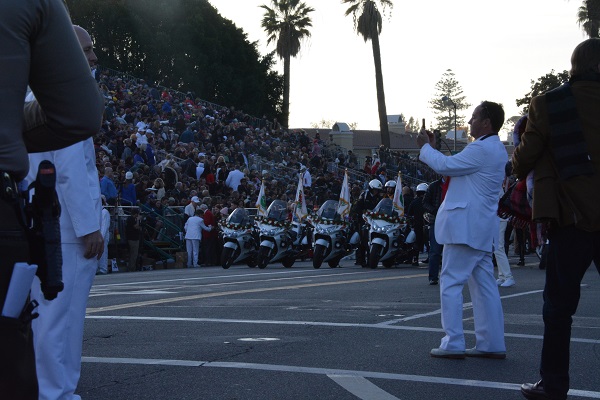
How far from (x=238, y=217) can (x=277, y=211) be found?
94cm

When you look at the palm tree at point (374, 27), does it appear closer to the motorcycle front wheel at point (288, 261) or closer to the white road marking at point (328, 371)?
the motorcycle front wheel at point (288, 261)

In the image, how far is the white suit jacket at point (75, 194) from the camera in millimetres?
5191

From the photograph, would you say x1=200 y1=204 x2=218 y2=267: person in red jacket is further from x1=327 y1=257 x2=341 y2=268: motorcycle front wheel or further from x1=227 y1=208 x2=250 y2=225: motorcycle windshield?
x1=327 y1=257 x2=341 y2=268: motorcycle front wheel

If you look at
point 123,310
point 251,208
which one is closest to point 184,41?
point 251,208

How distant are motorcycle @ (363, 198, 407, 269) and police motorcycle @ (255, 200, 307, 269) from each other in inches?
81.7

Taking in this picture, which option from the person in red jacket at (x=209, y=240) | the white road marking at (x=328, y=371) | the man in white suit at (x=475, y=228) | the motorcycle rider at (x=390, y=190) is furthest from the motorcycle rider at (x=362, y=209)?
the white road marking at (x=328, y=371)

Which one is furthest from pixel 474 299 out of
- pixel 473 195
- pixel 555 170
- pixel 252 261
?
pixel 252 261

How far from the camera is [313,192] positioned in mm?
36125

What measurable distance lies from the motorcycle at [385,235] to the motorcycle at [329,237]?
0.87m

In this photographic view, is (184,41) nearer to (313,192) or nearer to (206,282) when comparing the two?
(313,192)

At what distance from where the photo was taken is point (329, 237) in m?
23.9

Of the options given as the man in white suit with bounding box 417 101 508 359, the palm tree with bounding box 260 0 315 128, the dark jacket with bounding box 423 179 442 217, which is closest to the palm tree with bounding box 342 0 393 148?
the palm tree with bounding box 260 0 315 128

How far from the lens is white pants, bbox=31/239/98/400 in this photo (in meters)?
5.11

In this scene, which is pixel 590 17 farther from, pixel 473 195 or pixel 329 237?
pixel 473 195
